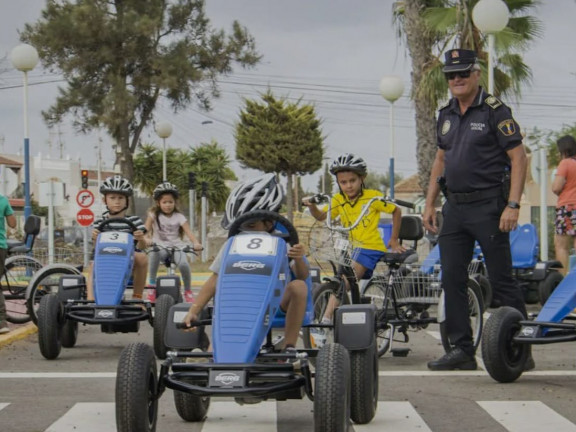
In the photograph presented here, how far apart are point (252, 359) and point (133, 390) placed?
622 mm

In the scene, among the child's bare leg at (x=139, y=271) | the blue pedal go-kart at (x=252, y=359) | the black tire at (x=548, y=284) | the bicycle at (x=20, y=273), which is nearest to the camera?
the blue pedal go-kart at (x=252, y=359)

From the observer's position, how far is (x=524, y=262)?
15219 millimetres

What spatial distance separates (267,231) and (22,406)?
211 centimetres

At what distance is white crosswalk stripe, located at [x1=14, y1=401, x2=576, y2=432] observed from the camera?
6.72m

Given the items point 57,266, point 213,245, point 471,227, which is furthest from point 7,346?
point 213,245

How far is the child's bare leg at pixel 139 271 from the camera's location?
11.3m

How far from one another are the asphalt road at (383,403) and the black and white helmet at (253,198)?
122cm

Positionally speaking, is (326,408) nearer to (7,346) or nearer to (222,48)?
(7,346)

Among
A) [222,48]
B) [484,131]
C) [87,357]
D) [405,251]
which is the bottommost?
[87,357]

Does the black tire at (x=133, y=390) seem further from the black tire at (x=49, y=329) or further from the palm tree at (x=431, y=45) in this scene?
the palm tree at (x=431, y=45)

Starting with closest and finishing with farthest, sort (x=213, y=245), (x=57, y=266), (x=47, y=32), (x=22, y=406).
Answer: (x=22, y=406)
(x=57, y=266)
(x=213, y=245)
(x=47, y=32)

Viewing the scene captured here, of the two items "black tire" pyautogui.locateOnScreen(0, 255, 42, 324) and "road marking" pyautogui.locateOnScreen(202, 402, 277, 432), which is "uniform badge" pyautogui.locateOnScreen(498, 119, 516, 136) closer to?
"road marking" pyautogui.locateOnScreen(202, 402, 277, 432)

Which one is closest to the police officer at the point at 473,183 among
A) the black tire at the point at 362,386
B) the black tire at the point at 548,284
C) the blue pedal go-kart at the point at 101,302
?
the black tire at the point at 362,386

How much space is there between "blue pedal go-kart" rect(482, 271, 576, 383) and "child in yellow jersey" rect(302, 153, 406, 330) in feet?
5.21
